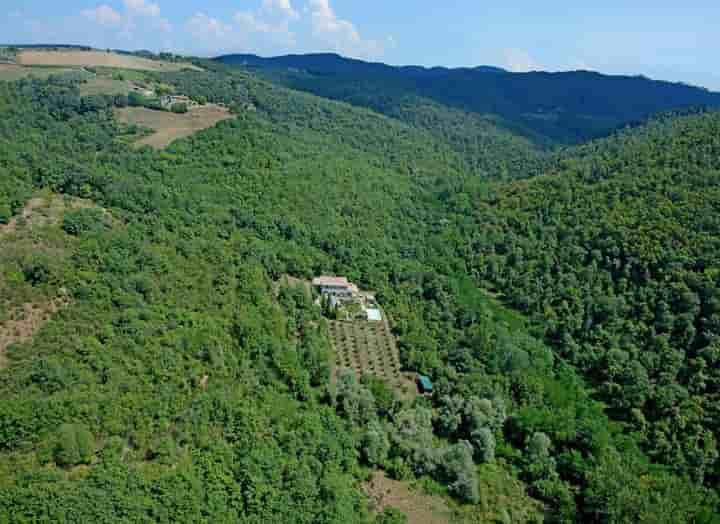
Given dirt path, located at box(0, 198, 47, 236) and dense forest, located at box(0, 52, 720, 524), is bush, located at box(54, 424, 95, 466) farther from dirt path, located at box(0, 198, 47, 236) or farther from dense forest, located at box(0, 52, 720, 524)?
dirt path, located at box(0, 198, 47, 236)

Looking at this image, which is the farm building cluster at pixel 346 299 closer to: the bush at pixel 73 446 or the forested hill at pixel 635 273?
the forested hill at pixel 635 273

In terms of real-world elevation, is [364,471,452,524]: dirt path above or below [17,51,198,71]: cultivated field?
below

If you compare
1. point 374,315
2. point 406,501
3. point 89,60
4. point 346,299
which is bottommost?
point 406,501

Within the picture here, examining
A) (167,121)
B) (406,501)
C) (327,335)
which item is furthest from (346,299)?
(167,121)

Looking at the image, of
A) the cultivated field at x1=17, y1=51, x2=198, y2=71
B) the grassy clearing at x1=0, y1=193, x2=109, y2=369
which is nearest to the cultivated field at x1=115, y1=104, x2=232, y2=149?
the cultivated field at x1=17, y1=51, x2=198, y2=71

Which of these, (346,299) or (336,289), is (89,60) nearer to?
(336,289)

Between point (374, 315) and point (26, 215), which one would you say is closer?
point (26, 215)

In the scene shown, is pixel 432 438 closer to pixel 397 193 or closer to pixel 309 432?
pixel 309 432
